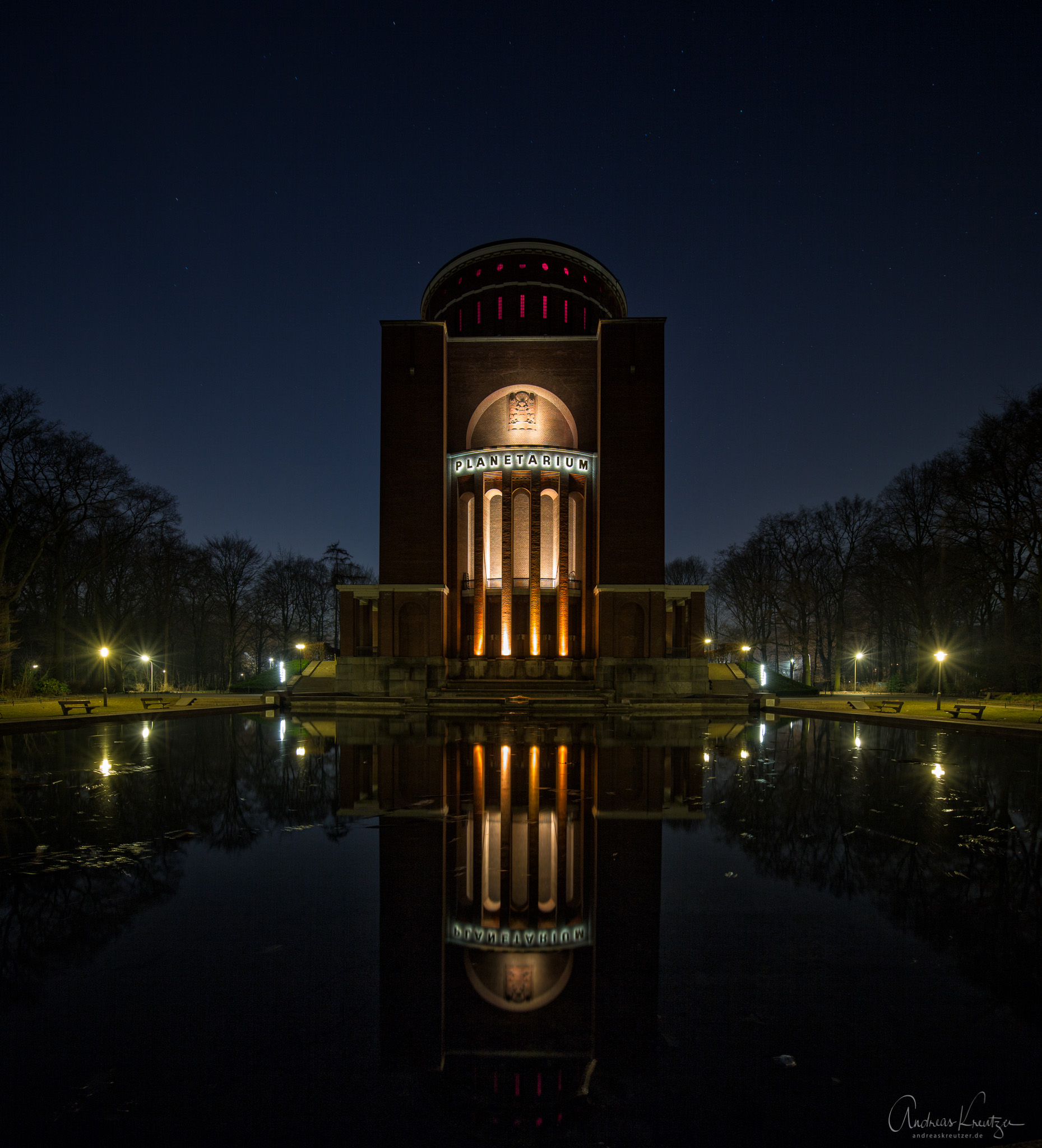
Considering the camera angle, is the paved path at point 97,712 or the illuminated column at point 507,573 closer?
the paved path at point 97,712

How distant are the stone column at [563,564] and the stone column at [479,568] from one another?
13.9 ft

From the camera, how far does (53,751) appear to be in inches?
632

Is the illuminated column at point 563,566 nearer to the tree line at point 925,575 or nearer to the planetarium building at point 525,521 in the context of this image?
the planetarium building at point 525,521

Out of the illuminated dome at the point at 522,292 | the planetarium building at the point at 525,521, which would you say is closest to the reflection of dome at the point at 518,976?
the planetarium building at the point at 525,521

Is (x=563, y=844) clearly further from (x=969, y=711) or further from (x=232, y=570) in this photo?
(x=232, y=570)

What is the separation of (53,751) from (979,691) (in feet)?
128

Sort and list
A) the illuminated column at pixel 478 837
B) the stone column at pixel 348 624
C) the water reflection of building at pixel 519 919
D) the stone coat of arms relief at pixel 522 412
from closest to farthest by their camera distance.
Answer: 1. the water reflection of building at pixel 519 919
2. the illuminated column at pixel 478 837
3. the stone column at pixel 348 624
4. the stone coat of arms relief at pixel 522 412

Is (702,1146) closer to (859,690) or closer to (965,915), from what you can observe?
(965,915)

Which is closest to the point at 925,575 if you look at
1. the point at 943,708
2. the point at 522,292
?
the point at 943,708

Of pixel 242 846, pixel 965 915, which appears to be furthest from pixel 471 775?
pixel 965 915

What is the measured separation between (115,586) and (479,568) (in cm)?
2658

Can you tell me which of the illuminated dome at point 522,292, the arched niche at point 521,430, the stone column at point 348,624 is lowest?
the stone column at point 348,624

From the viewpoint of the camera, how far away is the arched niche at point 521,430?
38594mm

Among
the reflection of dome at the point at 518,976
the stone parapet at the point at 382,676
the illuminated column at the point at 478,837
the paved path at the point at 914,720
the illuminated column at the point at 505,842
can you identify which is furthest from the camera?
the stone parapet at the point at 382,676
